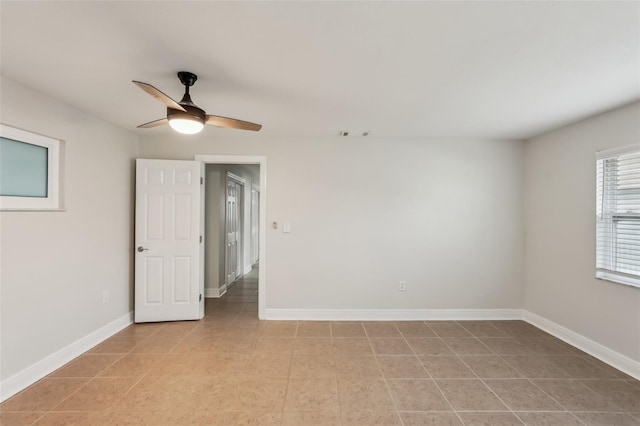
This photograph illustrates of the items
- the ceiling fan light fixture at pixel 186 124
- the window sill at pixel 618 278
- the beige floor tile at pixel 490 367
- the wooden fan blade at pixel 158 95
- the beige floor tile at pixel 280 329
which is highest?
the wooden fan blade at pixel 158 95

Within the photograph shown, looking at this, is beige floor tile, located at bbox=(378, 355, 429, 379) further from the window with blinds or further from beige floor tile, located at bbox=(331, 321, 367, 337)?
the window with blinds

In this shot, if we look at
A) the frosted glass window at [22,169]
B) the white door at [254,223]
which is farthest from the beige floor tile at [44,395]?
the white door at [254,223]

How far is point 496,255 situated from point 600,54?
8.48ft

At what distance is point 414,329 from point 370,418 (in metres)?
1.68

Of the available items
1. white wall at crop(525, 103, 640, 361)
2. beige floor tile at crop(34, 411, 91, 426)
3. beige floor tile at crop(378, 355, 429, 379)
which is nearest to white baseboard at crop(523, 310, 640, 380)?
white wall at crop(525, 103, 640, 361)

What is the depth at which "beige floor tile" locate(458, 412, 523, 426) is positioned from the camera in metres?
1.85

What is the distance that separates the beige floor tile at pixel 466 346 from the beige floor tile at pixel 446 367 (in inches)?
7.5

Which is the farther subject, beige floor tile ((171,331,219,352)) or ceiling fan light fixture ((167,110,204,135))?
beige floor tile ((171,331,219,352))

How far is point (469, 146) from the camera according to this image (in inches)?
145

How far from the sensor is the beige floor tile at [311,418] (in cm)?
183

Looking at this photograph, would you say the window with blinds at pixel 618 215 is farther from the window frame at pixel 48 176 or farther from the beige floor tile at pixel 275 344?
the window frame at pixel 48 176

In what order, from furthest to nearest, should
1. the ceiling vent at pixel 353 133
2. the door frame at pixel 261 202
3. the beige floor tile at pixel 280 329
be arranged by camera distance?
the door frame at pixel 261 202 → the ceiling vent at pixel 353 133 → the beige floor tile at pixel 280 329

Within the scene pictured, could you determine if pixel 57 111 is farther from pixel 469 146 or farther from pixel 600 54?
pixel 469 146

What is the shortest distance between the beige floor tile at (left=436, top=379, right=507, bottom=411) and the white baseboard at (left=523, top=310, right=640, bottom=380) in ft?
4.54
